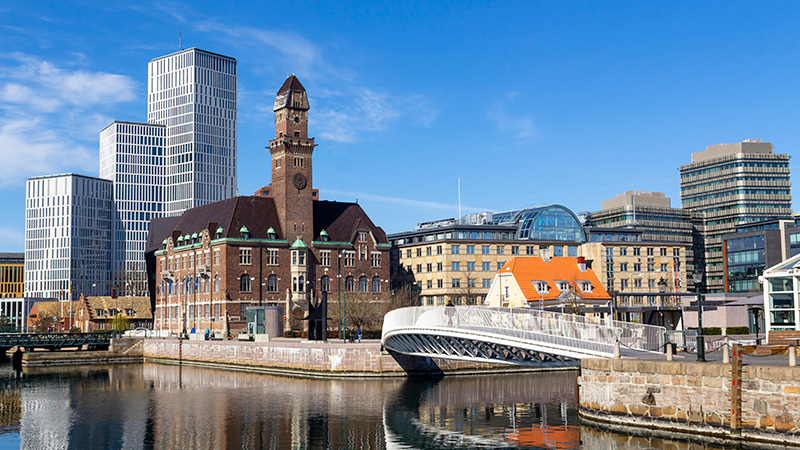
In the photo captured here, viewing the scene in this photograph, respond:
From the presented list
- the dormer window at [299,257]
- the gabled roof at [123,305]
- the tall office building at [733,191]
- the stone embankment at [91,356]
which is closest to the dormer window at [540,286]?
the dormer window at [299,257]

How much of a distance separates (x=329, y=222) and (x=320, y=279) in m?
9.61

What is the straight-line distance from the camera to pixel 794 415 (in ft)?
108

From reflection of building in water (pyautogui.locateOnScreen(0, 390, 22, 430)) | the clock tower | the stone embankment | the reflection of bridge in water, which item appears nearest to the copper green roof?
the clock tower

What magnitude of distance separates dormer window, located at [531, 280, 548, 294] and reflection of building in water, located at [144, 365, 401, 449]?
31.1 metres

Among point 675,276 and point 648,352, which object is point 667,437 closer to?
point 648,352

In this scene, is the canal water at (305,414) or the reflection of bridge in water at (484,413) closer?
the reflection of bridge in water at (484,413)

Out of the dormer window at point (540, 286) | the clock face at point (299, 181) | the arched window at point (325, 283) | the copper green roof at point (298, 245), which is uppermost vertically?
the clock face at point (299, 181)

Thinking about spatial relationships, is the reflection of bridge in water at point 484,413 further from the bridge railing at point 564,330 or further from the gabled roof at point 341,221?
the gabled roof at point 341,221

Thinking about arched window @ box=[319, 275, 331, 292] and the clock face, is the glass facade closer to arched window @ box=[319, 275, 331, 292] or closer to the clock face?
arched window @ box=[319, 275, 331, 292]

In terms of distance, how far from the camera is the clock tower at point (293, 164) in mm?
118562

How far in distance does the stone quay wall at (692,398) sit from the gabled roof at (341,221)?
84096mm

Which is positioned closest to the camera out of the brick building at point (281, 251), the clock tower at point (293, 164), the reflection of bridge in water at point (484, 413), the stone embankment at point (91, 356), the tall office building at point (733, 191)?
the reflection of bridge in water at point (484, 413)

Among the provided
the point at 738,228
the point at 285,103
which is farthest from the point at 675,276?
the point at 285,103

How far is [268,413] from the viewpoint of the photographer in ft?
168
